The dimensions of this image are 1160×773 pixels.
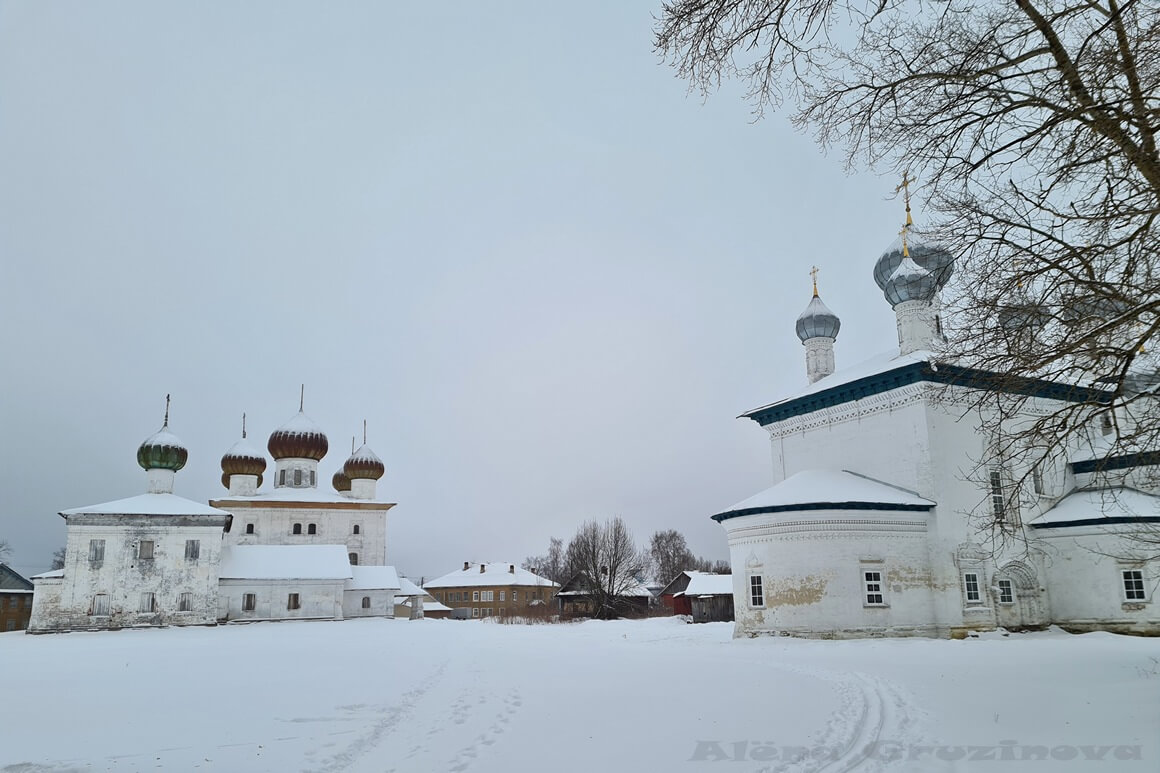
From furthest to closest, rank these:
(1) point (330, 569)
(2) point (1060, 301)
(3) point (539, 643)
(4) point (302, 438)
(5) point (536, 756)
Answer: (4) point (302, 438)
(1) point (330, 569)
(3) point (539, 643)
(2) point (1060, 301)
(5) point (536, 756)

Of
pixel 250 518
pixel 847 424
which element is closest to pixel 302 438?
pixel 250 518

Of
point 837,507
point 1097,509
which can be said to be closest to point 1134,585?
point 1097,509

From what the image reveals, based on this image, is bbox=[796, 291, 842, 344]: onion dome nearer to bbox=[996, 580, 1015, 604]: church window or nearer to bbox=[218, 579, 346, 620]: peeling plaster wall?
bbox=[996, 580, 1015, 604]: church window

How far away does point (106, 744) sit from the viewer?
297 inches

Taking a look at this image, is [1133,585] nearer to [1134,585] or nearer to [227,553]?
[1134,585]

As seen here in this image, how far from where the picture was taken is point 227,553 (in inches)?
1619

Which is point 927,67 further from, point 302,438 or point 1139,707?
point 302,438

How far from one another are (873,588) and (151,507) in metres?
32.4

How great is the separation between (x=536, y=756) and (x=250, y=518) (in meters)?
45.6

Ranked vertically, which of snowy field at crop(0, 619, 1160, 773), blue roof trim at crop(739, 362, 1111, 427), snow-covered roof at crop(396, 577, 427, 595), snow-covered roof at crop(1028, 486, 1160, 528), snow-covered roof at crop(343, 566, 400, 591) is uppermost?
blue roof trim at crop(739, 362, 1111, 427)

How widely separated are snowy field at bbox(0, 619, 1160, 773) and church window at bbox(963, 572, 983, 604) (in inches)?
231

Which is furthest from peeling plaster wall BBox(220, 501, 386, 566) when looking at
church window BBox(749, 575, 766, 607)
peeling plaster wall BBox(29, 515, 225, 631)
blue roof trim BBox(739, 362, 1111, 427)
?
church window BBox(749, 575, 766, 607)

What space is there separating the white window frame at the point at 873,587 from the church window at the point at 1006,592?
4.07 metres

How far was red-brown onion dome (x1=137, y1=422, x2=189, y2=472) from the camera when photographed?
40312 millimetres
